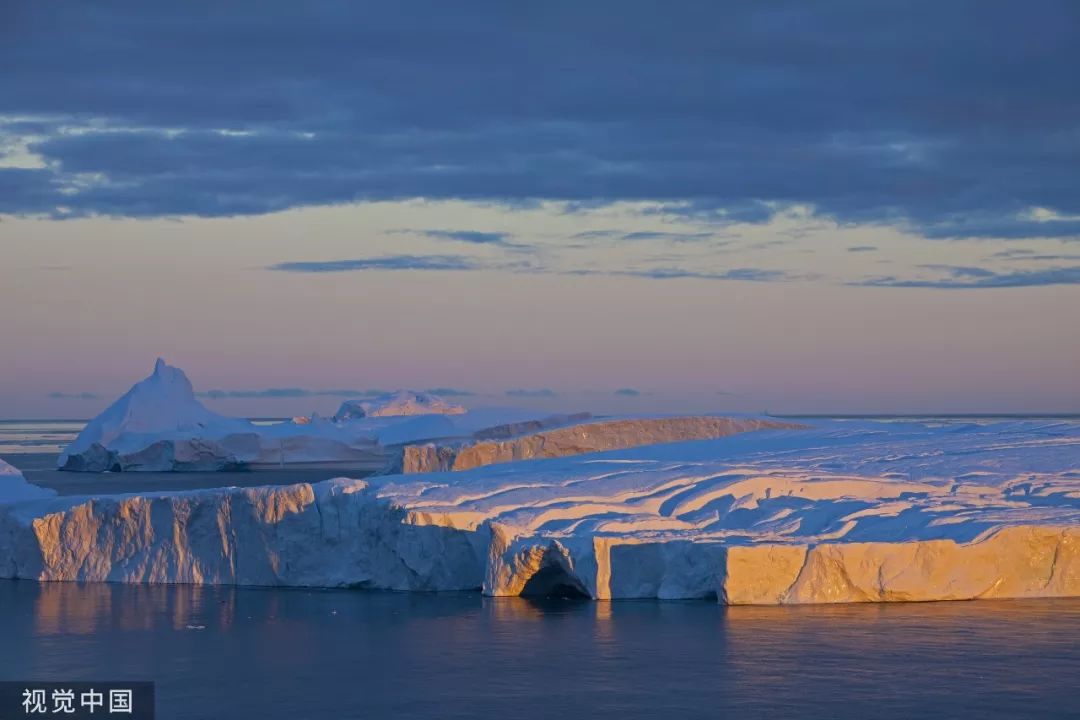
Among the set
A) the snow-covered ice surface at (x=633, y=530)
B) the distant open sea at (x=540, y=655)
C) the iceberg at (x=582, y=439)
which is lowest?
the distant open sea at (x=540, y=655)

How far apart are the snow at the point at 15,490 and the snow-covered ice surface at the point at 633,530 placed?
1317 mm

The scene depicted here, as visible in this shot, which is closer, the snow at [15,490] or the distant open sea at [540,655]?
the distant open sea at [540,655]

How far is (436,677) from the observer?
44.9 ft

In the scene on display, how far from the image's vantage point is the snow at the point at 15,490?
2144cm

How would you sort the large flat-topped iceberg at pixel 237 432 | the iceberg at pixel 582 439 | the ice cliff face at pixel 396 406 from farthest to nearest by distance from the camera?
the ice cliff face at pixel 396 406 < the large flat-topped iceberg at pixel 237 432 < the iceberg at pixel 582 439

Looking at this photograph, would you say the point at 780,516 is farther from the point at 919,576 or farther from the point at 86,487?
the point at 86,487

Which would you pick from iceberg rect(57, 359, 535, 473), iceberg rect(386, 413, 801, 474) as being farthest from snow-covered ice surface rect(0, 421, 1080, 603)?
iceberg rect(57, 359, 535, 473)

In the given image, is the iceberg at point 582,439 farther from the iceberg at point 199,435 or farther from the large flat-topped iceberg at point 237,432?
the iceberg at point 199,435

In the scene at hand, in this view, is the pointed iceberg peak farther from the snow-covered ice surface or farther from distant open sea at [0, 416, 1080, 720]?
distant open sea at [0, 416, 1080, 720]

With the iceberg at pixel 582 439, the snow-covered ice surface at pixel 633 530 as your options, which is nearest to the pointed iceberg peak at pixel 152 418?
the iceberg at pixel 582 439

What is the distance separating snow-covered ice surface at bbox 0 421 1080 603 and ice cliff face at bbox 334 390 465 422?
3246cm

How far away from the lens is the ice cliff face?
53.7 meters

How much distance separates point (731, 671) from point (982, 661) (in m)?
2.33

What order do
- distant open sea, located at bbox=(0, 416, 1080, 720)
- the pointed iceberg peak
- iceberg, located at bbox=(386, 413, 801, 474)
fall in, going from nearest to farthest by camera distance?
distant open sea, located at bbox=(0, 416, 1080, 720), iceberg, located at bbox=(386, 413, 801, 474), the pointed iceberg peak
